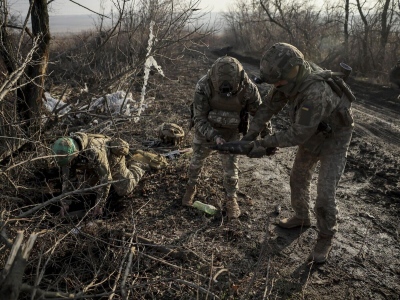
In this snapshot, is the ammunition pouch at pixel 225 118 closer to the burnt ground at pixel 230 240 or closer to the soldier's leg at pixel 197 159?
the soldier's leg at pixel 197 159

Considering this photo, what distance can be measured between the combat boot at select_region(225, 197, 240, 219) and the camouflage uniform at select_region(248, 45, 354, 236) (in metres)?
0.92

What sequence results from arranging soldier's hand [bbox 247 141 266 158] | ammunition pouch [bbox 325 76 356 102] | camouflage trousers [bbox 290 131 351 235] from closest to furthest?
ammunition pouch [bbox 325 76 356 102], camouflage trousers [bbox 290 131 351 235], soldier's hand [bbox 247 141 266 158]

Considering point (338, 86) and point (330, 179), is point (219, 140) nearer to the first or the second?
point (330, 179)

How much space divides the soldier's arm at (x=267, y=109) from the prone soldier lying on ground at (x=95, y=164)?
147 centimetres

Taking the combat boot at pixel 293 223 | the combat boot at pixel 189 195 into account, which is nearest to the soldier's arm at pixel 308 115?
the combat boot at pixel 293 223

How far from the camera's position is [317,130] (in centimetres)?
315

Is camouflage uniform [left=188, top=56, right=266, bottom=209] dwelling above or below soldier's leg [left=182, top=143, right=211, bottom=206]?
above

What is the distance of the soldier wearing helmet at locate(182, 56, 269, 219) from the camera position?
362 centimetres

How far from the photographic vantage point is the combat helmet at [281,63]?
117 inches

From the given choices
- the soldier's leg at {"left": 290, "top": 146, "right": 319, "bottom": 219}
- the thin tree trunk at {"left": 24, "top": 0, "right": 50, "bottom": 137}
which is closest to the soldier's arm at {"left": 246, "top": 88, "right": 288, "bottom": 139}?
the soldier's leg at {"left": 290, "top": 146, "right": 319, "bottom": 219}

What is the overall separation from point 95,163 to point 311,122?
8.11 feet

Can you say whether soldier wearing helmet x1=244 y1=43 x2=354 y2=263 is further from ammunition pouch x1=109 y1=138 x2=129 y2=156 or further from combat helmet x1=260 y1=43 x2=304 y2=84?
ammunition pouch x1=109 y1=138 x2=129 y2=156

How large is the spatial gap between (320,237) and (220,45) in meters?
27.9

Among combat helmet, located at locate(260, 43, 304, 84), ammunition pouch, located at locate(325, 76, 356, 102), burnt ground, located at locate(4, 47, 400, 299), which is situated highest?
combat helmet, located at locate(260, 43, 304, 84)
